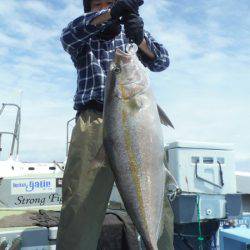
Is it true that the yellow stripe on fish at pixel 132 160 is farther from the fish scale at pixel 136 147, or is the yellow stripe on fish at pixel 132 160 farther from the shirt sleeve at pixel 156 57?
the shirt sleeve at pixel 156 57

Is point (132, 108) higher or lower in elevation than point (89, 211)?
higher

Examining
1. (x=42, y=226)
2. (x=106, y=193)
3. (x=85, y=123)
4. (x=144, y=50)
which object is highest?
(x=144, y=50)

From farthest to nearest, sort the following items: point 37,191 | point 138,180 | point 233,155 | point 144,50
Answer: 1. point 37,191
2. point 233,155
3. point 144,50
4. point 138,180

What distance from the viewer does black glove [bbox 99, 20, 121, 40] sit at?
126 inches

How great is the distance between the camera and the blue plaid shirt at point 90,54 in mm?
3391

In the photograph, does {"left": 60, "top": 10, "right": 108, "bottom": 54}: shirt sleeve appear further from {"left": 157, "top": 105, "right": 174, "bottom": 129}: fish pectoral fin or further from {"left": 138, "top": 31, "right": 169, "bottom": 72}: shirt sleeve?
Result: {"left": 157, "top": 105, "right": 174, "bottom": 129}: fish pectoral fin

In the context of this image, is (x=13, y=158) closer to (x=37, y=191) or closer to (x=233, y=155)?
(x=37, y=191)

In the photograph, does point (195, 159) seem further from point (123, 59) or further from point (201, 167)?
point (123, 59)

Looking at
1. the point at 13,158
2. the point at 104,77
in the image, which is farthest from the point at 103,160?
the point at 13,158

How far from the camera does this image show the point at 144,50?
11.5ft

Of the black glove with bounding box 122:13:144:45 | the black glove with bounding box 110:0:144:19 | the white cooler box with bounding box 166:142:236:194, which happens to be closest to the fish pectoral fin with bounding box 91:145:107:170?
the black glove with bounding box 122:13:144:45

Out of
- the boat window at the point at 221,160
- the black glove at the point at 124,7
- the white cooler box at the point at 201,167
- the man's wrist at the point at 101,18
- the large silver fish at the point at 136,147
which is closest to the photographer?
the large silver fish at the point at 136,147

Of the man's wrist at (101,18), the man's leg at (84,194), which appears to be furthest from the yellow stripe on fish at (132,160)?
the man's wrist at (101,18)

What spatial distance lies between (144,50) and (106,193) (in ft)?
3.77
